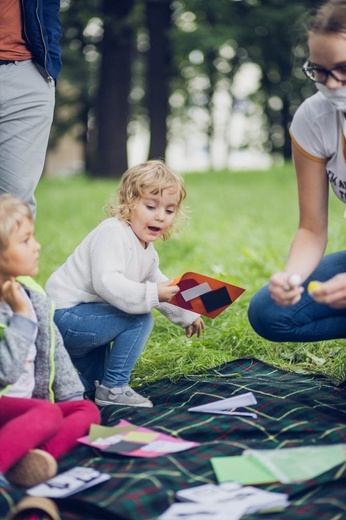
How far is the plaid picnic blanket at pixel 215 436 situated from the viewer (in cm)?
228

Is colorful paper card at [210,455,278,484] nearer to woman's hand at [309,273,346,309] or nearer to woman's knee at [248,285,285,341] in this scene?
woman's hand at [309,273,346,309]

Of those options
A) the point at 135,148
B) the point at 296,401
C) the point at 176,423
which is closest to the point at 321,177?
the point at 296,401

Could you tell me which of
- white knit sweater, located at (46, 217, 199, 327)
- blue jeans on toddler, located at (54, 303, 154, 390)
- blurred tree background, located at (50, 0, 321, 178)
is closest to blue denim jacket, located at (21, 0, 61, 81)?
white knit sweater, located at (46, 217, 199, 327)

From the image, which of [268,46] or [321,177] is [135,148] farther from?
[321,177]

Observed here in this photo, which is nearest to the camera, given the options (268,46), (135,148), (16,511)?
(16,511)

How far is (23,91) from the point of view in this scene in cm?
383

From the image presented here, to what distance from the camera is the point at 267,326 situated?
3.33 metres

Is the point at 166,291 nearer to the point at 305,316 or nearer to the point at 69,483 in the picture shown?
the point at 305,316

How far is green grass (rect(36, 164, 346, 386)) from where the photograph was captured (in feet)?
12.9

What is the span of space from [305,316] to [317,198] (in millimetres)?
487

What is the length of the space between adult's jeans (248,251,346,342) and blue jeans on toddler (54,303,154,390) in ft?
1.57

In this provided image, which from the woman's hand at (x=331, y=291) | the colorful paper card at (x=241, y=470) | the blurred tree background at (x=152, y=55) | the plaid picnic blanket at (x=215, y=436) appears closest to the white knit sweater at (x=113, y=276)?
the plaid picnic blanket at (x=215, y=436)

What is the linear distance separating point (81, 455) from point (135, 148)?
29.8 m

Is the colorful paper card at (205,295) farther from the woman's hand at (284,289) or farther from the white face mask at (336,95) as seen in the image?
the white face mask at (336,95)
